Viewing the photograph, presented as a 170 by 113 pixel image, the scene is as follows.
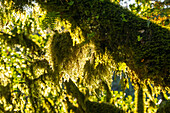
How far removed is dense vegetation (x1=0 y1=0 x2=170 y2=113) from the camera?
1.78 m

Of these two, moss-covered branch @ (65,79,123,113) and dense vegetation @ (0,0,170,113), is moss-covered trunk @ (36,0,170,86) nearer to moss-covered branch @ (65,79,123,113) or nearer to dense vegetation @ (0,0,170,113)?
dense vegetation @ (0,0,170,113)

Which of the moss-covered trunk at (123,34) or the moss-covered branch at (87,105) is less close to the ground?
the moss-covered trunk at (123,34)

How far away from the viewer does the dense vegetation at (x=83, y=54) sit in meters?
1.78

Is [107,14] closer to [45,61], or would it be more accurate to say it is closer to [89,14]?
[89,14]

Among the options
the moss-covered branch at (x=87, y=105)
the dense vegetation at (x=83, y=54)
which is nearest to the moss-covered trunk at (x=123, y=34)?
the dense vegetation at (x=83, y=54)

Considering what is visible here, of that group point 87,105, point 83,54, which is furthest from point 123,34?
point 87,105

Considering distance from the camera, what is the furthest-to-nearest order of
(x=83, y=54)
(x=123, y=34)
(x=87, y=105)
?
1. (x=87, y=105)
2. (x=83, y=54)
3. (x=123, y=34)

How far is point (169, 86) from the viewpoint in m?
1.68

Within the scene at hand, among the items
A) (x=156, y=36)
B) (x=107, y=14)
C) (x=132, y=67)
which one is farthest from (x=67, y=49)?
(x=156, y=36)

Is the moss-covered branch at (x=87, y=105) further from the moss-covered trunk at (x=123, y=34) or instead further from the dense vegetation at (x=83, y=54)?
the moss-covered trunk at (x=123, y=34)

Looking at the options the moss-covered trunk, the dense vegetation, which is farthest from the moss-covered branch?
the moss-covered trunk

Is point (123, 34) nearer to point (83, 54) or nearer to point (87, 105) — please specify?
point (83, 54)

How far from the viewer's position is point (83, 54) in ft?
9.02

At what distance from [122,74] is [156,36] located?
1.00 meters
